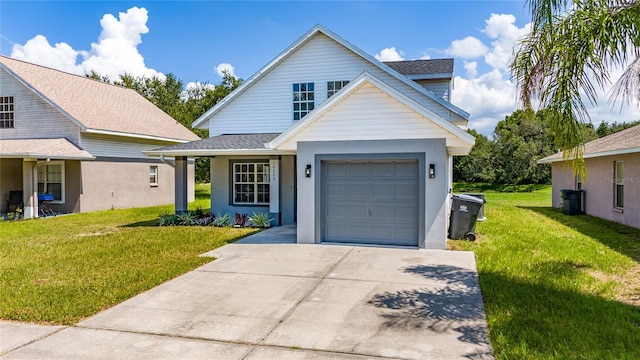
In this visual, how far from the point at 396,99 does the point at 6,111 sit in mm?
19709

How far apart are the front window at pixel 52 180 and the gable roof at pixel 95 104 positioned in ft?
8.15

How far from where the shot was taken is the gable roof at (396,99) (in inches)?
384

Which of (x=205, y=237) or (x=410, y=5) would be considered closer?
(x=205, y=237)

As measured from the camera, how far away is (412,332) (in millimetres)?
5152

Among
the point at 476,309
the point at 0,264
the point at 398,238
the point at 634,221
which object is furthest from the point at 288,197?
the point at 634,221

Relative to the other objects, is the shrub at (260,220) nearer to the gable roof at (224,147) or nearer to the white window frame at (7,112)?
the gable roof at (224,147)

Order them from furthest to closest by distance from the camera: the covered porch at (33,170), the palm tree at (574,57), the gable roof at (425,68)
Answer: the covered porch at (33,170), the gable roof at (425,68), the palm tree at (574,57)

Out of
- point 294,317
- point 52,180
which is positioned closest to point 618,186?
point 294,317

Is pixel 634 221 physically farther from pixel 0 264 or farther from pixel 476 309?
pixel 0 264

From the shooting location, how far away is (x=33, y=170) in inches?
695

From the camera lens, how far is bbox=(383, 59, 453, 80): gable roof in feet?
55.1

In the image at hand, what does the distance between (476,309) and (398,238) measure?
15.3ft

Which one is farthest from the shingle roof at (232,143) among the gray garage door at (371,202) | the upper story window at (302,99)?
the gray garage door at (371,202)

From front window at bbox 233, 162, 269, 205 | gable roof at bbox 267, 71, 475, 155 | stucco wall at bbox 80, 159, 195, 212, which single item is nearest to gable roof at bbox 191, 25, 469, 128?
front window at bbox 233, 162, 269, 205
